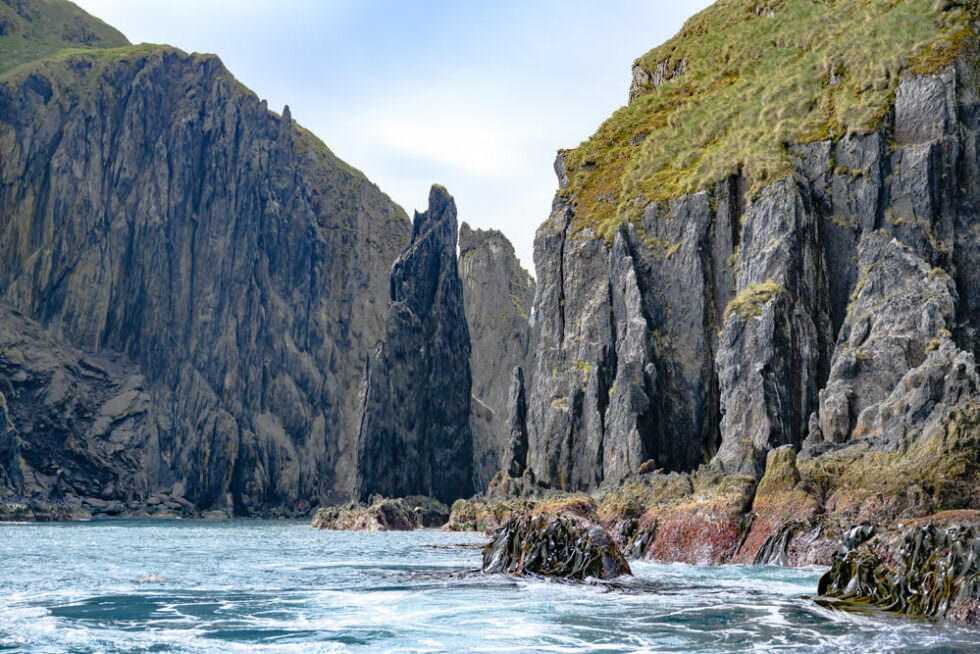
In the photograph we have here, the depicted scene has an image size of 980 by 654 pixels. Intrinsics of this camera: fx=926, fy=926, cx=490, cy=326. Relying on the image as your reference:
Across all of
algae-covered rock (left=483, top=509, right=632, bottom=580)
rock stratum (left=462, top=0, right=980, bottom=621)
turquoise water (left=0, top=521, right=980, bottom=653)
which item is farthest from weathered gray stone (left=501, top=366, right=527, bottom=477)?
algae-covered rock (left=483, top=509, right=632, bottom=580)

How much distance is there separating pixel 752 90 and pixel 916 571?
7071cm

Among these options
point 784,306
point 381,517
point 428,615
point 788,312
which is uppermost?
point 784,306

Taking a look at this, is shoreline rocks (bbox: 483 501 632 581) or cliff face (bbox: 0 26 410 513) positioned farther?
cliff face (bbox: 0 26 410 513)

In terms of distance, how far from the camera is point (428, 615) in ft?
78.1

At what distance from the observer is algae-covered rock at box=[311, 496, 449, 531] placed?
381 ft

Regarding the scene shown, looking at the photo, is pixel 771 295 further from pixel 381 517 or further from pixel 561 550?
pixel 381 517

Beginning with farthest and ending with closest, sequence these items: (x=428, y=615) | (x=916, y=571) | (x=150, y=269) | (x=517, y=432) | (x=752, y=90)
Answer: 1. (x=150, y=269)
2. (x=517, y=432)
3. (x=752, y=90)
4. (x=428, y=615)
5. (x=916, y=571)

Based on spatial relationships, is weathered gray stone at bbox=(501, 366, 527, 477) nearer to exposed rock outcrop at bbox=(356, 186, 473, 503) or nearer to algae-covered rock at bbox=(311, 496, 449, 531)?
algae-covered rock at bbox=(311, 496, 449, 531)

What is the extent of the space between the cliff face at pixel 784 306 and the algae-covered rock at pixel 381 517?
32.6 m

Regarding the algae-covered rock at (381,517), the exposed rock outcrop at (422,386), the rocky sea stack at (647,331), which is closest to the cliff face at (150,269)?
the rocky sea stack at (647,331)

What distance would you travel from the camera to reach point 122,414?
560 feet

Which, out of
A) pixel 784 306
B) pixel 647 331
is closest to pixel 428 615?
pixel 784 306

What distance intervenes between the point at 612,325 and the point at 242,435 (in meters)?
117

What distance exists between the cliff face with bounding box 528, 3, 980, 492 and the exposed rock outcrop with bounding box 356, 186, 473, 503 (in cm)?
6337
